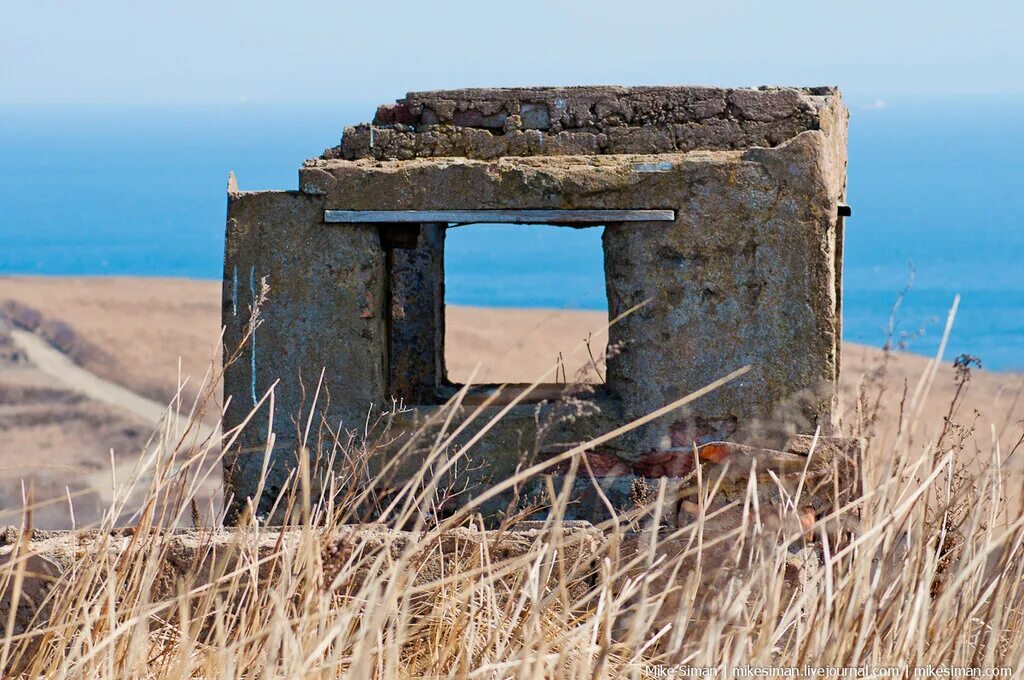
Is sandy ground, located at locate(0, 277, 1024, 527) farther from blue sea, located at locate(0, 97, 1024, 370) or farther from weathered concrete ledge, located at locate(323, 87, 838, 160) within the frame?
weathered concrete ledge, located at locate(323, 87, 838, 160)

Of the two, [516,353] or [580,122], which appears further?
[516,353]

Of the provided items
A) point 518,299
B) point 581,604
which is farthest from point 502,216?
point 518,299

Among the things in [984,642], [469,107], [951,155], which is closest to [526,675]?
[984,642]

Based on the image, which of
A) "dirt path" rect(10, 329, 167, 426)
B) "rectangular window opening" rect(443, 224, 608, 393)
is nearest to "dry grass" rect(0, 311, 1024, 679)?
"rectangular window opening" rect(443, 224, 608, 393)

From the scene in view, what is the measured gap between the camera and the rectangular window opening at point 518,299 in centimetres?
1894

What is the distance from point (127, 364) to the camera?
70.5ft

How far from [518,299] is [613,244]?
36766 millimetres

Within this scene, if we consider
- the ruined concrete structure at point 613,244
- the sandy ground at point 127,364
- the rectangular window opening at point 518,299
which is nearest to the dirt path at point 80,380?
→ the sandy ground at point 127,364

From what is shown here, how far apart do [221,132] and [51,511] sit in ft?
592

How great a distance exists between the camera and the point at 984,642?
2.31 meters

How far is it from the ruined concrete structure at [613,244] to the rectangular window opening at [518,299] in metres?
0.35

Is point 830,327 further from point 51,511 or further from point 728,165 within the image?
point 51,511

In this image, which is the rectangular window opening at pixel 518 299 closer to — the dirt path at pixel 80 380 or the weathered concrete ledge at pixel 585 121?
the weathered concrete ledge at pixel 585 121

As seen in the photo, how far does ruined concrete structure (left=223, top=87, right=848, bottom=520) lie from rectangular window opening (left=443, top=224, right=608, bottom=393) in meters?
0.35
